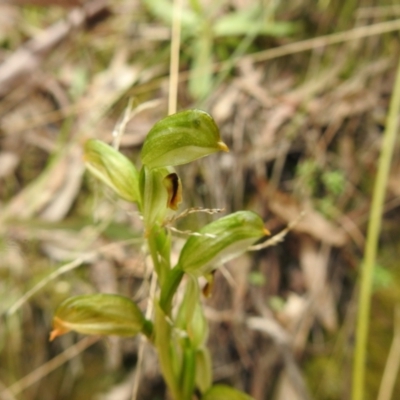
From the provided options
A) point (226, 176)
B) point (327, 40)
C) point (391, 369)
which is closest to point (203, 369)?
point (391, 369)

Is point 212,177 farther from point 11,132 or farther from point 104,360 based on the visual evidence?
point 11,132

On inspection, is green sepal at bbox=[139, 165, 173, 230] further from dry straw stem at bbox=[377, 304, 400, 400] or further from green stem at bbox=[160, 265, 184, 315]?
dry straw stem at bbox=[377, 304, 400, 400]

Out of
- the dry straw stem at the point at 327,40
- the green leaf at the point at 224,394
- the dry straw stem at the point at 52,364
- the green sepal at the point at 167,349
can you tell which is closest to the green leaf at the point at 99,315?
the green sepal at the point at 167,349

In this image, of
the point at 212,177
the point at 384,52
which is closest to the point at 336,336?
the point at 212,177

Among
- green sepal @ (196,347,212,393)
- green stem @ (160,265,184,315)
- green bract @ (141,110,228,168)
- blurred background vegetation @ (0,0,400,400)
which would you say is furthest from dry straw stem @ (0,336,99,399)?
green bract @ (141,110,228,168)

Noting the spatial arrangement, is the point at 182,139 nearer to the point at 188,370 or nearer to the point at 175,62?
the point at 188,370

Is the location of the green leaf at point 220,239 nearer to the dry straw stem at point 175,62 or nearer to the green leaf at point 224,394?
the green leaf at point 224,394

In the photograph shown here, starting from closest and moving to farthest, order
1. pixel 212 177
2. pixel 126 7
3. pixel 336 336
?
pixel 336 336 < pixel 212 177 < pixel 126 7
